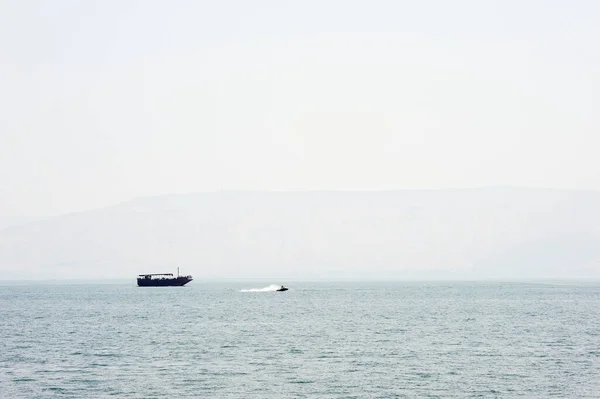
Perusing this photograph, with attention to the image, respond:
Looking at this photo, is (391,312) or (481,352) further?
(391,312)

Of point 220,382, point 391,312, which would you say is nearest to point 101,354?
point 220,382

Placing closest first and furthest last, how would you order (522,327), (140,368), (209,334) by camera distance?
1. (140,368)
2. (209,334)
3. (522,327)

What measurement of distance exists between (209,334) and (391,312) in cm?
5797

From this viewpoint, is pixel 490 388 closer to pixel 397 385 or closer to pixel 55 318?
pixel 397 385

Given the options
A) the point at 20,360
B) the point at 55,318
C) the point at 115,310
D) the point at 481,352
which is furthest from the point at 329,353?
the point at 115,310

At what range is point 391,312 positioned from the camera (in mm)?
165000

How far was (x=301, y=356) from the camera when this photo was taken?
90.0 metres

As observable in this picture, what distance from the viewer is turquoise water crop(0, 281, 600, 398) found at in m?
69.8

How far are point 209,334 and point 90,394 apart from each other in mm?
48135

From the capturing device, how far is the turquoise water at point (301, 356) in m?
69.8

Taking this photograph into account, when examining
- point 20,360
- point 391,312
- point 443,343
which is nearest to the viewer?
point 20,360

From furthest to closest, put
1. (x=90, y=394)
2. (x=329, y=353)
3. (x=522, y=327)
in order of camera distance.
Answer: (x=522, y=327), (x=329, y=353), (x=90, y=394)

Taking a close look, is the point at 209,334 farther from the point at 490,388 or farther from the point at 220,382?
the point at 490,388

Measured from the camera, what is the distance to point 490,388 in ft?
230
